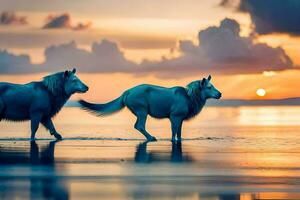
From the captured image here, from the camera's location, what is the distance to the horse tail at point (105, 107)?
2627cm

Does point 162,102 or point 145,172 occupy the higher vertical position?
point 162,102

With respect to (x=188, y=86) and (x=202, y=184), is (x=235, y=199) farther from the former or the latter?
(x=188, y=86)

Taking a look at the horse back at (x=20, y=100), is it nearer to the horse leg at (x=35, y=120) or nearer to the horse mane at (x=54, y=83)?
the horse leg at (x=35, y=120)

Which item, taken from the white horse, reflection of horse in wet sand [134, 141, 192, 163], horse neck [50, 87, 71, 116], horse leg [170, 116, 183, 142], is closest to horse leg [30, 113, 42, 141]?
horse neck [50, 87, 71, 116]

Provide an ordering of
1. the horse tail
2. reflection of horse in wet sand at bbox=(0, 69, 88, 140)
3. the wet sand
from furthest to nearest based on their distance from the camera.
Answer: the horse tail < reflection of horse in wet sand at bbox=(0, 69, 88, 140) < the wet sand

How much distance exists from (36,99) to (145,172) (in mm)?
10439

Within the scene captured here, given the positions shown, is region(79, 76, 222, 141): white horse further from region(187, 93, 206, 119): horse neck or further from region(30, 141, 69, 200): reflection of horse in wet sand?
region(30, 141, 69, 200): reflection of horse in wet sand

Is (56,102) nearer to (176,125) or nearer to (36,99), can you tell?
(36,99)

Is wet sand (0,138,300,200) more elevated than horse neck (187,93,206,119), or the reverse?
horse neck (187,93,206,119)

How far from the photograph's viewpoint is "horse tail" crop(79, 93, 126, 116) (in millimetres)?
26266

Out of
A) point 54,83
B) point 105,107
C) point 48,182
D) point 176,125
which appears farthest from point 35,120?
point 48,182

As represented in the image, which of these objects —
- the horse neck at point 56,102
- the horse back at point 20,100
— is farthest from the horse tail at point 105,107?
the horse back at point 20,100

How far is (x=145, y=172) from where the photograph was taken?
1477 cm

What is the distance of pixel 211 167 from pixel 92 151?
4.44m
